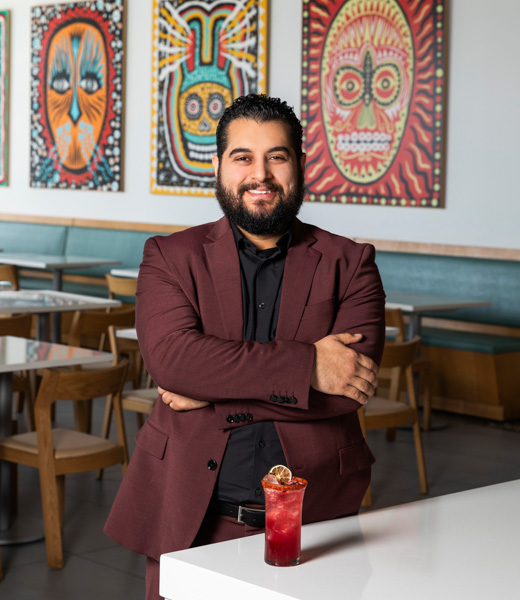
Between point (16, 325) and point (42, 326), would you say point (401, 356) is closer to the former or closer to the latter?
point (16, 325)

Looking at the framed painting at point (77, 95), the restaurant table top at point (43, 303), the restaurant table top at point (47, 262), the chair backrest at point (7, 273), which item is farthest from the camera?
the framed painting at point (77, 95)

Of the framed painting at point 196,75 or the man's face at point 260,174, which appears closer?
the man's face at point 260,174

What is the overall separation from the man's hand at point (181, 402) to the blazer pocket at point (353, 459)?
0.27m

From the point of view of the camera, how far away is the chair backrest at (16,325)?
4605 millimetres

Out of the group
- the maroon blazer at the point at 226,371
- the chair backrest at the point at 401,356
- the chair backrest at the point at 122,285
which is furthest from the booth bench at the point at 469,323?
the maroon blazer at the point at 226,371

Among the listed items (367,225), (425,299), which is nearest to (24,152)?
(367,225)

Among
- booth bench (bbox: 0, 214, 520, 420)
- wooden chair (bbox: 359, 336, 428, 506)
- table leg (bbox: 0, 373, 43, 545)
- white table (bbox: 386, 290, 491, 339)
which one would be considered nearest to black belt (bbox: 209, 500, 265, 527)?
table leg (bbox: 0, 373, 43, 545)

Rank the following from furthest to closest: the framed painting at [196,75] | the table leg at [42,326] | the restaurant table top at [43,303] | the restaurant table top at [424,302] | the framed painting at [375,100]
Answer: the framed painting at [196,75]
the framed painting at [375,100]
the restaurant table top at [424,302]
the table leg at [42,326]
the restaurant table top at [43,303]

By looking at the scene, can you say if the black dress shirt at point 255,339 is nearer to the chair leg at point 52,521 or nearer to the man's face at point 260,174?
the man's face at point 260,174

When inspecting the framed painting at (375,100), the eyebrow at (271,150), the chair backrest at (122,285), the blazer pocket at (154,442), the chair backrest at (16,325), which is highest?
the framed painting at (375,100)

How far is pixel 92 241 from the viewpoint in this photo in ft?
30.7

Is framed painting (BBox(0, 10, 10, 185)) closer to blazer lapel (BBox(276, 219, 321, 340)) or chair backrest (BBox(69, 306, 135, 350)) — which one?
chair backrest (BBox(69, 306, 135, 350))

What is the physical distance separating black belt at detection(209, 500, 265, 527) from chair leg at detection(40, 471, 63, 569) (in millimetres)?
1811

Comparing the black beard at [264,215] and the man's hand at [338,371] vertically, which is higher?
the black beard at [264,215]
